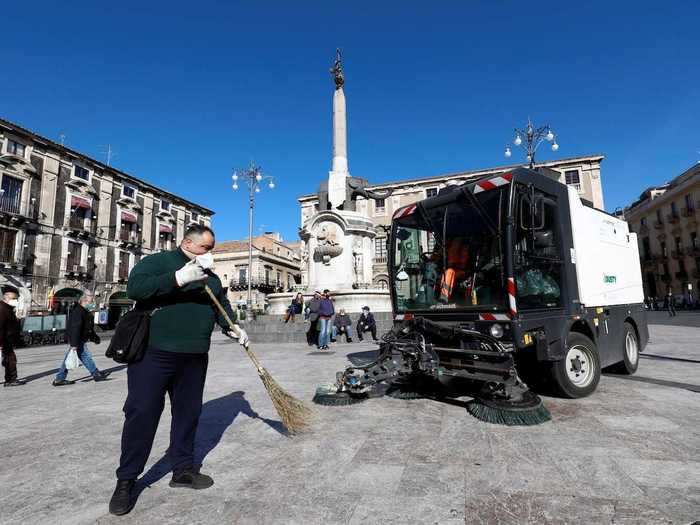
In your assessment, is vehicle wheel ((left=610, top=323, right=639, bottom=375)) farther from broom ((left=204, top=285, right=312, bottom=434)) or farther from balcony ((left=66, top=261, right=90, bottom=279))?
balcony ((left=66, top=261, right=90, bottom=279))

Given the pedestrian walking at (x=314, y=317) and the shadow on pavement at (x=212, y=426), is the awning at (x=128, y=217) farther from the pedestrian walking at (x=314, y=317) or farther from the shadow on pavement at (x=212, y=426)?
the shadow on pavement at (x=212, y=426)

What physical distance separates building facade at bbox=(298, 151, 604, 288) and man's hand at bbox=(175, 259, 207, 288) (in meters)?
39.6

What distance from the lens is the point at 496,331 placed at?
445 centimetres

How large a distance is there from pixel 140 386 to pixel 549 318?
4.42 meters

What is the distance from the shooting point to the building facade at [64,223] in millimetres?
28234

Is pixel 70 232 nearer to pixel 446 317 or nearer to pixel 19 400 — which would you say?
pixel 19 400

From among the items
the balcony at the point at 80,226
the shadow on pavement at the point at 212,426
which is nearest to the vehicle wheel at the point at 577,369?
the shadow on pavement at the point at 212,426

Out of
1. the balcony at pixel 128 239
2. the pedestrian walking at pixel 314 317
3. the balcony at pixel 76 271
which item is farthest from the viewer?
the balcony at pixel 128 239

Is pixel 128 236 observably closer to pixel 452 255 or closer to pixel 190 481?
pixel 452 255

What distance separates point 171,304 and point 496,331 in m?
3.51

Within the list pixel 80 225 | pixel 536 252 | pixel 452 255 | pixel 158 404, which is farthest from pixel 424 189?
pixel 158 404

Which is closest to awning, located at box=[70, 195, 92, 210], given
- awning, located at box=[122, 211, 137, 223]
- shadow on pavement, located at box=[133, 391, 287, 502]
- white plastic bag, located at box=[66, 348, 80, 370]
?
awning, located at box=[122, 211, 137, 223]

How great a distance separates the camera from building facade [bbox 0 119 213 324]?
28.2 metres

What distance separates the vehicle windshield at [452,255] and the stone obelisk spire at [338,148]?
12473 millimetres
